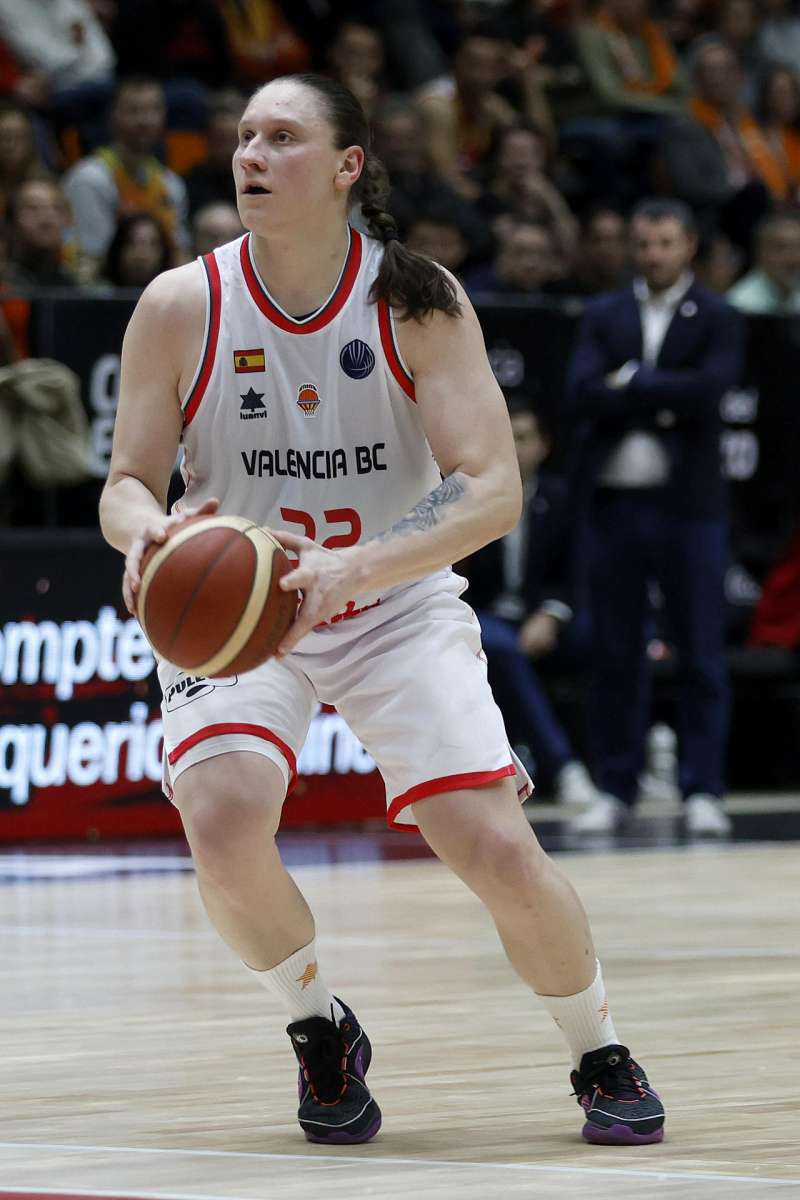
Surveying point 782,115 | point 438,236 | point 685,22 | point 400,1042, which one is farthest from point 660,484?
point 685,22

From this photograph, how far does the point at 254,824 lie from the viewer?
3852 millimetres

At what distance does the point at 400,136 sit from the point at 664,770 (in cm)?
388

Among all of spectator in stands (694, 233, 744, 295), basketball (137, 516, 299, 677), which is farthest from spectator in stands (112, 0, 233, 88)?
basketball (137, 516, 299, 677)

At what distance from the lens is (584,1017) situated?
156 inches

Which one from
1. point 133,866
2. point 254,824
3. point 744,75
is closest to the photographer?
point 254,824

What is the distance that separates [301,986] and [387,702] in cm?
52

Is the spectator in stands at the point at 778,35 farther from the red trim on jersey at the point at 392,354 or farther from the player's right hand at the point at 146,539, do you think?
the player's right hand at the point at 146,539

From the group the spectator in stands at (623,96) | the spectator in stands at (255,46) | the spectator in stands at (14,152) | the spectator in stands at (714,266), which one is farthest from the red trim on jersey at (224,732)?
the spectator in stands at (623,96)

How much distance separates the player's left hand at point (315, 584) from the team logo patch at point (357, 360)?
1.60 ft

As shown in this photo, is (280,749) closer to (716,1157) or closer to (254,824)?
(254,824)

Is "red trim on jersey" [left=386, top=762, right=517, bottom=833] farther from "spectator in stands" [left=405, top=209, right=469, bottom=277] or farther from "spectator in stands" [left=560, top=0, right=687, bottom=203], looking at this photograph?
A: "spectator in stands" [left=560, top=0, right=687, bottom=203]

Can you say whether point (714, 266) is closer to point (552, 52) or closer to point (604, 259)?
point (604, 259)

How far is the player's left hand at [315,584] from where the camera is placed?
3.63 meters

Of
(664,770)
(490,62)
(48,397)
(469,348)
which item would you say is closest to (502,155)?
(490,62)
